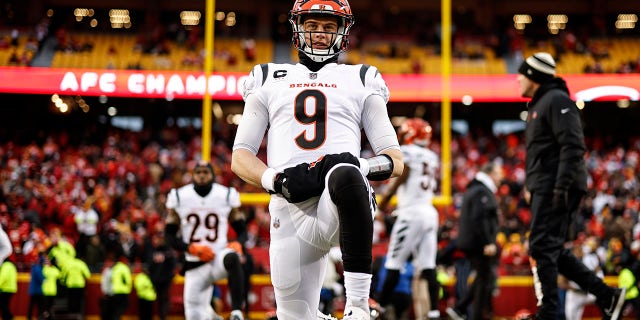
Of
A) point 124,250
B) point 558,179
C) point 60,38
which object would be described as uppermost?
point 60,38

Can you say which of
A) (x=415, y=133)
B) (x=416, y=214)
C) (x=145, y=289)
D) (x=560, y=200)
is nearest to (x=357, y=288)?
(x=560, y=200)

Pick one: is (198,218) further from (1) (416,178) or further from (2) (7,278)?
(2) (7,278)

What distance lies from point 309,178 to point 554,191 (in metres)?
2.13

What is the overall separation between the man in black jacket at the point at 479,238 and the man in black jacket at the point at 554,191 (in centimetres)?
217

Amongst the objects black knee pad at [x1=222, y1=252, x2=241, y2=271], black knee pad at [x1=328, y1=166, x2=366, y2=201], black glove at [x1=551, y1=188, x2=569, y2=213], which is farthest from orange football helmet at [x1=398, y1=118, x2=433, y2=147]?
black knee pad at [x1=328, y1=166, x2=366, y2=201]

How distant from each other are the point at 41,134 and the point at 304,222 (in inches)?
794

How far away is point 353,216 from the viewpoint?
10.8 ft

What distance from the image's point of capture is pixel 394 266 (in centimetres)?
715

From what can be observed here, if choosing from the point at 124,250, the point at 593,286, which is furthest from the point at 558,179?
the point at 124,250

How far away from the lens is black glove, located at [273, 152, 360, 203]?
346cm

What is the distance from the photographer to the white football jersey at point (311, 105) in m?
3.73

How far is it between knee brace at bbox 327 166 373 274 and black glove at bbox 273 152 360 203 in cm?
13

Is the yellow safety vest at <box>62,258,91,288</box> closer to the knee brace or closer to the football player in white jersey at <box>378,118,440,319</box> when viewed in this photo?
the football player in white jersey at <box>378,118,440,319</box>

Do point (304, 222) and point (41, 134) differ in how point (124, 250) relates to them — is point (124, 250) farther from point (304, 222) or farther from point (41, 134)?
point (41, 134)
